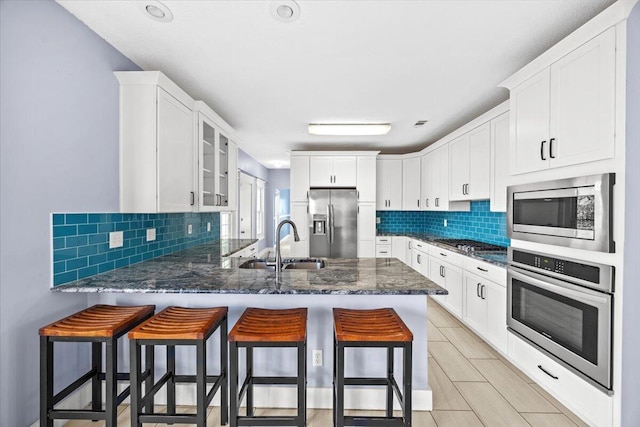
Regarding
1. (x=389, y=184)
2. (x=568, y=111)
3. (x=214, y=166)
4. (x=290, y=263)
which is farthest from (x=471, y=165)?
(x=214, y=166)

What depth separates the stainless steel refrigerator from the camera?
518cm

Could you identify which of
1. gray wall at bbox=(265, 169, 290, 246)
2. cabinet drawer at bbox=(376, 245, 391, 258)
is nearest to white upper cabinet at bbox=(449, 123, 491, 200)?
cabinet drawer at bbox=(376, 245, 391, 258)

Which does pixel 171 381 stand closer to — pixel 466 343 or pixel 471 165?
pixel 466 343

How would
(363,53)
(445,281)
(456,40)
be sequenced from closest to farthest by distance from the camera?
(456,40) → (363,53) → (445,281)

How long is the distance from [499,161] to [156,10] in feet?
9.97

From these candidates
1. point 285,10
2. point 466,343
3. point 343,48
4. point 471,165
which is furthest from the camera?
point 471,165

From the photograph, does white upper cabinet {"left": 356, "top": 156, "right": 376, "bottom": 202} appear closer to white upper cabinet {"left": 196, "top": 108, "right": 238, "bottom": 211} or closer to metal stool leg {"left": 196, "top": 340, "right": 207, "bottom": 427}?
white upper cabinet {"left": 196, "top": 108, "right": 238, "bottom": 211}

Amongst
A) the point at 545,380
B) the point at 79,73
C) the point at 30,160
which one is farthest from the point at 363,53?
the point at 545,380

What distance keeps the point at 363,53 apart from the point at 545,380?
2.57m

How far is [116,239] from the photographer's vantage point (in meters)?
2.29

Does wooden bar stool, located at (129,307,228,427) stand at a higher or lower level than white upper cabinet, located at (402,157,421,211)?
lower

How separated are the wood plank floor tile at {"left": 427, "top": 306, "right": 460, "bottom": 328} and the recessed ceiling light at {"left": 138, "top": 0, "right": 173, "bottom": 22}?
3.67 meters

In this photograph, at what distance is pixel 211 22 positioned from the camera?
1.90 metres

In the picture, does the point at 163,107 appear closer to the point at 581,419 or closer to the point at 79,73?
the point at 79,73
